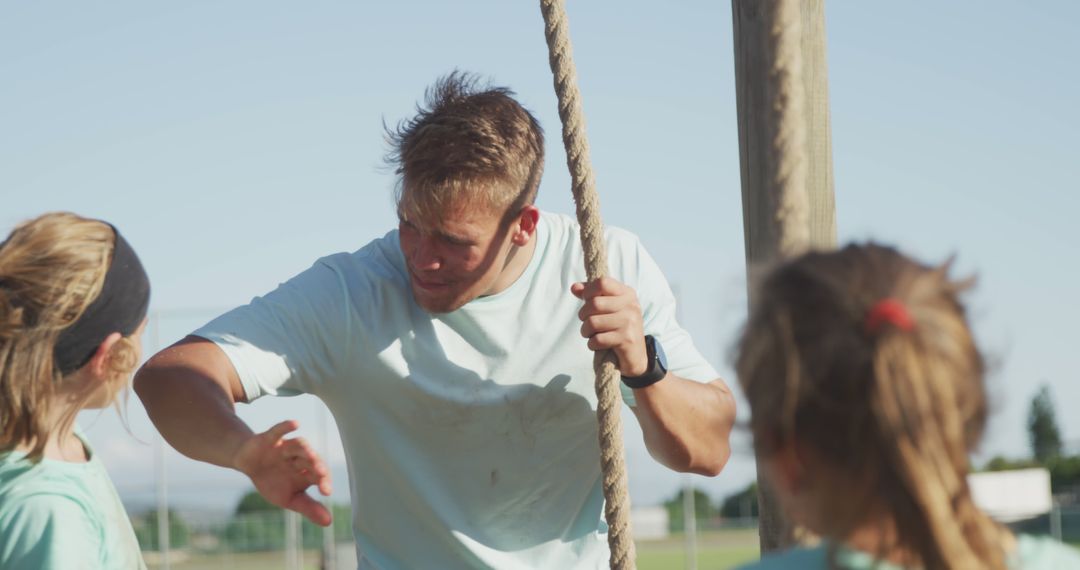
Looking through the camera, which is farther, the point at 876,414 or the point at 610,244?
the point at 610,244

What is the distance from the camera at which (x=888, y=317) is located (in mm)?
1186

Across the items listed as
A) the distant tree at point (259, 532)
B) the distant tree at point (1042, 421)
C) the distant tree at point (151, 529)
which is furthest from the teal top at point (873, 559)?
the distant tree at point (1042, 421)

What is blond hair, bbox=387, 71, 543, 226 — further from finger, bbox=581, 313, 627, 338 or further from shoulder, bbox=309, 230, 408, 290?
finger, bbox=581, 313, 627, 338

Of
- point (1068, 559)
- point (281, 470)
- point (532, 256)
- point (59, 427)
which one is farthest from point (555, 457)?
point (1068, 559)

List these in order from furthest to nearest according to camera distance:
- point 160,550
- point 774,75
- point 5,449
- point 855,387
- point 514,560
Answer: point 160,550, point 514,560, point 774,75, point 5,449, point 855,387

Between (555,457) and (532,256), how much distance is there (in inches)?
16.2

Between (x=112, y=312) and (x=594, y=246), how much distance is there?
0.82 m

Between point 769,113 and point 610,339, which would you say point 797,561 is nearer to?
point 769,113

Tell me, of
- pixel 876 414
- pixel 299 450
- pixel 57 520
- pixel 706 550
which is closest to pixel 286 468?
pixel 299 450

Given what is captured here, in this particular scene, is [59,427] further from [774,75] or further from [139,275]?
[774,75]

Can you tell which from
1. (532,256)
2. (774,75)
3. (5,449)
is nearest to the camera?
(5,449)

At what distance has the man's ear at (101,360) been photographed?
1.96 meters

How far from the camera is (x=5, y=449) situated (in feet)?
6.06

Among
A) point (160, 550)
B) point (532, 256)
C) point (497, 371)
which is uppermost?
point (532, 256)
